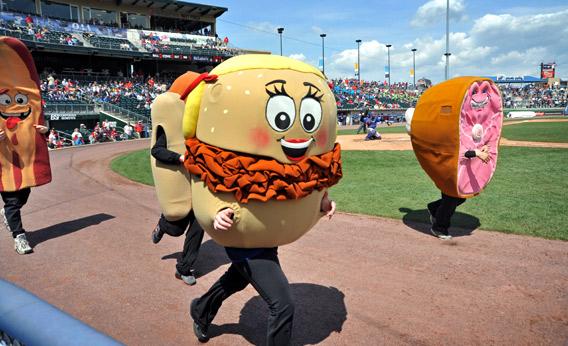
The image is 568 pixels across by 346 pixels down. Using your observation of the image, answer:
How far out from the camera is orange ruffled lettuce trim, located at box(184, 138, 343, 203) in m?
2.73

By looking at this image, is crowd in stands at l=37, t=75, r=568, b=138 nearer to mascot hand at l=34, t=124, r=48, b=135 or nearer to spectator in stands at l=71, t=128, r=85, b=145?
spectator in stands at l=71, t=128, r=85, b=145

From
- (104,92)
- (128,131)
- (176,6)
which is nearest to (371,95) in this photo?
(176,6)

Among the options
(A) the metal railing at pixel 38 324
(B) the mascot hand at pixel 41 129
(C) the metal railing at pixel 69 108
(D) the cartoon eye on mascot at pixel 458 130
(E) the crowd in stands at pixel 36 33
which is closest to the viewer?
(A) the metal railing at pixel 38 324

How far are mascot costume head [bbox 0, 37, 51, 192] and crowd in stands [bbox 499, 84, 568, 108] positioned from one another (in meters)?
63.3

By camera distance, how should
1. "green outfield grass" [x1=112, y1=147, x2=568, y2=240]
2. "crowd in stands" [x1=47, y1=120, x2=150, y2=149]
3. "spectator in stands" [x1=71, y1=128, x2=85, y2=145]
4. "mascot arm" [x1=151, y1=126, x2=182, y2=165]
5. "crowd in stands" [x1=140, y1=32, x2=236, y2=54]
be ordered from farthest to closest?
"crowd in stands" [x1=140, y1=32, x2=236, y2=54] < "spectator in stands" [x1=71, y1=128, x2=85, y2=145] < "crowd in stands" [x1=47, y1=120, x2=150, y2=149] < "green outfield grass" [x1=112, y1=147, x2=568, y2=240] < "mascot arm" [x1=151, y1=126, x2=182, y2=165]

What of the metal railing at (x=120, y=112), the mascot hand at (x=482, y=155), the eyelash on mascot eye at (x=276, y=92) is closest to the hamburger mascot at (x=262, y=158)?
the eyelash on mascot eye at (x=276, y=92)

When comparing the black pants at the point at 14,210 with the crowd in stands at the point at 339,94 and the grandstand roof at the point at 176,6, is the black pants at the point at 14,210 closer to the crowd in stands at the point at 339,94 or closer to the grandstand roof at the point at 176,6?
the crowd in stands at the point at 339,94

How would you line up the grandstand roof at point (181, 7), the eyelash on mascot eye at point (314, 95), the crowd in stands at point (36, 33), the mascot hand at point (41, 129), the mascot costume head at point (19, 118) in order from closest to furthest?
the eyelash on mascot eye at point (314, 95), the mascot costume head at point (19, 118), the mascot hand at point (41, 129), the crowd in stands at point (36, 33), the grandstand roof at point (181, 7)

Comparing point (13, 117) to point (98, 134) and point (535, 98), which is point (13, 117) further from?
point (535, 98)

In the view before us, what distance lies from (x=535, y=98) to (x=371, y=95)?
29433mm

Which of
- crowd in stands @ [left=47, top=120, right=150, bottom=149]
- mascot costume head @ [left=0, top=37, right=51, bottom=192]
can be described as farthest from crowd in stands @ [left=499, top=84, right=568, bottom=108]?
mascot costume head @ [left=0, top=37, right=51, bottom=192]

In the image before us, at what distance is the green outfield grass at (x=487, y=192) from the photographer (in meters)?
6.82

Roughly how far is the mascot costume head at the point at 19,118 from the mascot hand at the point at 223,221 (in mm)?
4565

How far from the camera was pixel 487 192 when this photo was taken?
8.88 meters
